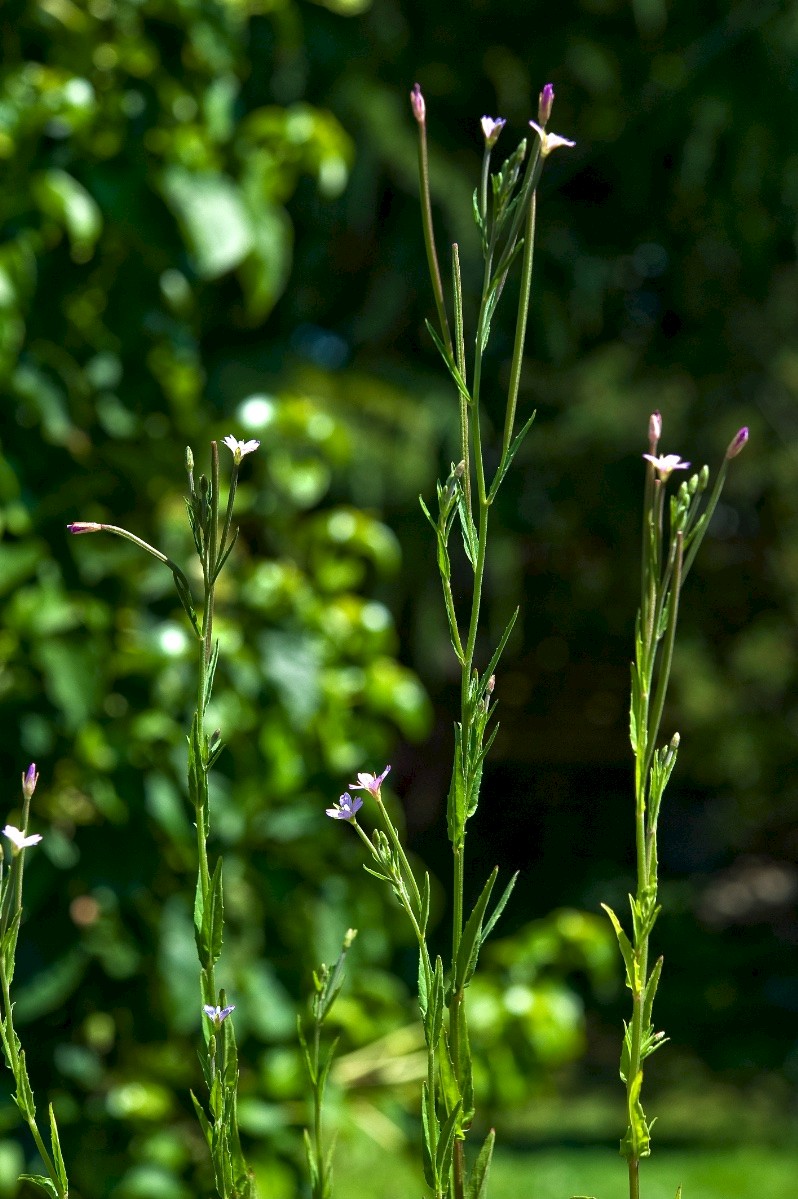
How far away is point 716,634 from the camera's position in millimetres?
7844

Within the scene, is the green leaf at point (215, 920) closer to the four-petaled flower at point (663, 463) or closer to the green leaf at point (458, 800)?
the green leaf at point (458, 800)

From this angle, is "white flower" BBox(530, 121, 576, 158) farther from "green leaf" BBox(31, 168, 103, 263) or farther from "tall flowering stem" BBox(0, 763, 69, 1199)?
"green leaf" BBox(31, 168, 103, 263)

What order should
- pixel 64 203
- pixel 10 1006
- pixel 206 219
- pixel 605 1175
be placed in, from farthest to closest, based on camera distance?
1. pixel 605 1175
2. pixel 206 219
3. pixel 64 203
4. pixel 10 1006

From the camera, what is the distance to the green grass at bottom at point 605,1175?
386cm

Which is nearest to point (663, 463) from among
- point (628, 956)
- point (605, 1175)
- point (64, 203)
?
point (628, 956)

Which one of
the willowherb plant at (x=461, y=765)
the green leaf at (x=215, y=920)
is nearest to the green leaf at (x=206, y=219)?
the willowherb plant at (x=461, y=765)

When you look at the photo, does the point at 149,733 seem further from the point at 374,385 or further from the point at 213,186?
the point at 374,385

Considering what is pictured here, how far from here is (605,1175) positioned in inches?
161

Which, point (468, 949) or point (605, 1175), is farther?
point (605, 1175)

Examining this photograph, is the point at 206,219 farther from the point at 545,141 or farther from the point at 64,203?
the point at 545,141

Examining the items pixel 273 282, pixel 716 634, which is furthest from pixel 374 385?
pixel 716 634

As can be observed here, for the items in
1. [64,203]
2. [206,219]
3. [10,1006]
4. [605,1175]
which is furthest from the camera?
[605,1175]

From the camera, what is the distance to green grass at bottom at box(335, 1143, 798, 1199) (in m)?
3.86

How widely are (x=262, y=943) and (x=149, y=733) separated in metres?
0.35
